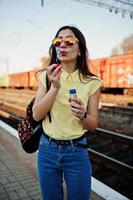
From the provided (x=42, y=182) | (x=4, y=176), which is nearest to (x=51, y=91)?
(x=42, y=182)

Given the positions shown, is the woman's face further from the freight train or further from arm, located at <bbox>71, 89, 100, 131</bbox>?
the freight train

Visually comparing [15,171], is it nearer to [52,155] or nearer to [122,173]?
[122,173]

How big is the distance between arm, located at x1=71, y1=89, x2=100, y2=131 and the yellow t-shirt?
4cm

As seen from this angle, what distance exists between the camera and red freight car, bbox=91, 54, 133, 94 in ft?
69.1

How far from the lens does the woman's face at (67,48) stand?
81.7 inches

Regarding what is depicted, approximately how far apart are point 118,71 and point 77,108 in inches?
820

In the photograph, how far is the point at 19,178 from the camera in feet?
14.9

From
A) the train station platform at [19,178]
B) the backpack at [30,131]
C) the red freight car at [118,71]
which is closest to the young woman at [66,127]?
the backpack at [30,131]

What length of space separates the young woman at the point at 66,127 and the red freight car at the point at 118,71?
60.8 feet

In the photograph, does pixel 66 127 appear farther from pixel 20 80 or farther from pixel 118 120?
pixel 20 80

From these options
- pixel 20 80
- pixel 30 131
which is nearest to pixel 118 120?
pixel 30 131

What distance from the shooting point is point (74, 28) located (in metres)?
2.16

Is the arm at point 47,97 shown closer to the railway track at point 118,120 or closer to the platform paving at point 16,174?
the platform paving at point 16,174

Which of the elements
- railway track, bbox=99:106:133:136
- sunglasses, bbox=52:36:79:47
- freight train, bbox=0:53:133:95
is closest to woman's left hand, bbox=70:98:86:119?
sunglasses, bbox=52:36:79:47
